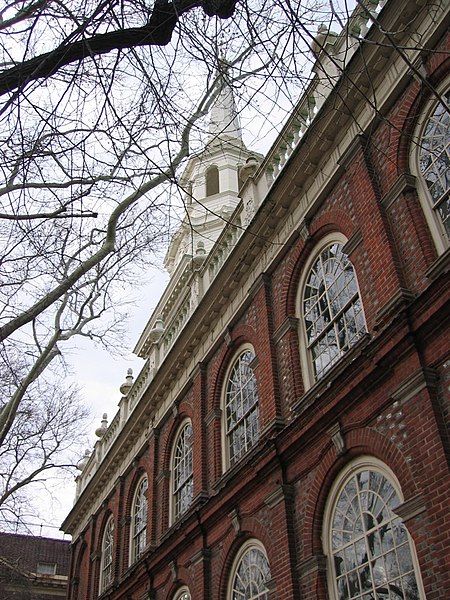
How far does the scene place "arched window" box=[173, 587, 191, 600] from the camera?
14739mm

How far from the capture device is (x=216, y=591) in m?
13.1

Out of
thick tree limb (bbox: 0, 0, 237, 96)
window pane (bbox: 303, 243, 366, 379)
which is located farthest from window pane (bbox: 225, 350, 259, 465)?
thick tree limb (bbox: 0, 0, 237, 96)

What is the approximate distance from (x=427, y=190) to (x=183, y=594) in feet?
34.4

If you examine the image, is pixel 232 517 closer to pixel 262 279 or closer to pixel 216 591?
pixel 216 591

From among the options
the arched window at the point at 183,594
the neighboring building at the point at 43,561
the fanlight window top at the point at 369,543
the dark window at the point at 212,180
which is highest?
the dark window at the point at 212,180

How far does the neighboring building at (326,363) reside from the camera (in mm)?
8594

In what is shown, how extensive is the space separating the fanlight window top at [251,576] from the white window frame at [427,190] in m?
6.28

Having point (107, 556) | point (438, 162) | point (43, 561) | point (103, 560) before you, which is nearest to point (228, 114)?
point (438, 162)

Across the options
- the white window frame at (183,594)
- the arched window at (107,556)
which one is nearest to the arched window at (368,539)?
the white window frame at (183,594)

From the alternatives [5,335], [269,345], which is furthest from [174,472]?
[5,335]

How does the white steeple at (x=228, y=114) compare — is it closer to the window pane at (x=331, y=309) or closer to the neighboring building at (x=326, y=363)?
the neighboring building at (x=326, y=363)

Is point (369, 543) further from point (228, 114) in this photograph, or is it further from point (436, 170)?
point (228, 114)

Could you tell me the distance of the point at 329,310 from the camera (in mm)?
11547

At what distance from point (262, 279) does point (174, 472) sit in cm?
640
